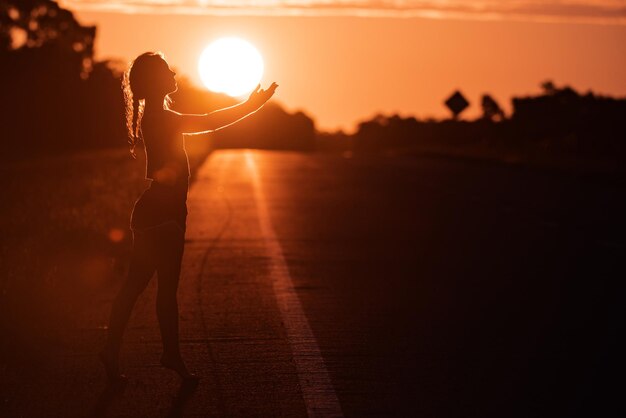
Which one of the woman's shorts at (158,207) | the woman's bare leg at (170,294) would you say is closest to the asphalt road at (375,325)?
the woman's bare leg at (170,294)

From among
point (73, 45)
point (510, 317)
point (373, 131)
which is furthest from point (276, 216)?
point (373, 131)

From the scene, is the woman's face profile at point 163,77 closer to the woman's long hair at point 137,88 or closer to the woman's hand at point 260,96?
the woman's long hair at point 137,88

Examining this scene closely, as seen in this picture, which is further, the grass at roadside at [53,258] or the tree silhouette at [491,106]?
the tree silhouette at [491,106]

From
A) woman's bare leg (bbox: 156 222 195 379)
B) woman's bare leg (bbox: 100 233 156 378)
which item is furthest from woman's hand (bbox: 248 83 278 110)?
woman's bare leg (bbox: 100 233 156 378)

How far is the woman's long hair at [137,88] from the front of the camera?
762 cm

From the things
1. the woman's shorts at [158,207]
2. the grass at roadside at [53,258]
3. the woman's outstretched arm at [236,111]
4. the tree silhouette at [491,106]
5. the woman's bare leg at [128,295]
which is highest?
the woman's outstretched arm at [236,111]

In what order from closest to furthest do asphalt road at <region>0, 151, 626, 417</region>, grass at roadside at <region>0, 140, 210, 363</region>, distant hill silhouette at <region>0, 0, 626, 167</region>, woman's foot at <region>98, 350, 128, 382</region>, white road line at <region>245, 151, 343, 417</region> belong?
white road line at <region>245, 151, 343, 417</region> → asphalt road at <region>0, 151, 626, 417</region> → woman's foot at <region>98, 350, 128, 382</region> → grass at roadside at <region>0, 140, 210, 363</region> → distant hill silhouette at <region>0, 0, 626, 167</region>

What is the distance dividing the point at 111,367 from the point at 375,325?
8.71 feet

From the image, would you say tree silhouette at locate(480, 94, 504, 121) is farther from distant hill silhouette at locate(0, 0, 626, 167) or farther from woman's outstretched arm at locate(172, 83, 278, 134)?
woman's outstretched arm at locate(172, 83, 278, 134)

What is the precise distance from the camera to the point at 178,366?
24.9 ft

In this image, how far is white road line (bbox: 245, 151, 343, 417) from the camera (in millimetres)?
7005

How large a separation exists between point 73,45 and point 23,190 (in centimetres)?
5793

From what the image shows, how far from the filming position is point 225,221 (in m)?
19.3

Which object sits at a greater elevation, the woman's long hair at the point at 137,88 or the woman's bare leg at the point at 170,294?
the woman's long hair at the point at 137,88
